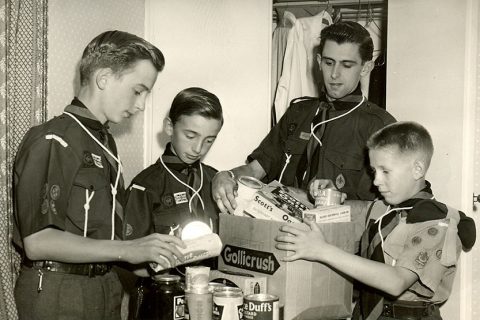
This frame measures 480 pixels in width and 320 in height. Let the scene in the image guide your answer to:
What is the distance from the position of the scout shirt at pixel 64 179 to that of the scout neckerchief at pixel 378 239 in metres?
0.93

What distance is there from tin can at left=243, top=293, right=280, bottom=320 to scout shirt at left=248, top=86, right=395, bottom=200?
3.18 ft

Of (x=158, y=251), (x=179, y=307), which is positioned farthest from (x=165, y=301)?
(x=158, y=251)

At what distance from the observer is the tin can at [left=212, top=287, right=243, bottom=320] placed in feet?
5.54

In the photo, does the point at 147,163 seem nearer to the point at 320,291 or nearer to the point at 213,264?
the point at 213,264

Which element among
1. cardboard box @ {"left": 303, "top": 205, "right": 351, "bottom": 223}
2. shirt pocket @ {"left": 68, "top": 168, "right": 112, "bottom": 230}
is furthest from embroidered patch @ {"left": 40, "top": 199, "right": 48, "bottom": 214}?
cardboard box @ {"left": 303, "top": 205, "right": 351, "bottom": 223}

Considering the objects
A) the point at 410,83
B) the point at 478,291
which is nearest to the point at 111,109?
the point at 410,83

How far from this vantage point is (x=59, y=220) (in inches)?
68.2

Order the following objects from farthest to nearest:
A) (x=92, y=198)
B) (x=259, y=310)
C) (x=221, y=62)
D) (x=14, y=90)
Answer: (x=221, y=62), (x=14, y=90), (x=92, y=198), (x=259, y=310)

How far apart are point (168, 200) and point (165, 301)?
83cm

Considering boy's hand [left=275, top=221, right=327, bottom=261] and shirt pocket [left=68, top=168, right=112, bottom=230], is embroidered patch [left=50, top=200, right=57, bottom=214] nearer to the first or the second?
shirt pocket [left=68, top=168, right=112, bottom=230]

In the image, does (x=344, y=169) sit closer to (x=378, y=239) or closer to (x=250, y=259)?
(x=378, y=239)

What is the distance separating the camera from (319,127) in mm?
2686

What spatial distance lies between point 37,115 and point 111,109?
396 millimetres

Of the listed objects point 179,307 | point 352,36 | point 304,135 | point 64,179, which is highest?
point 352,36
